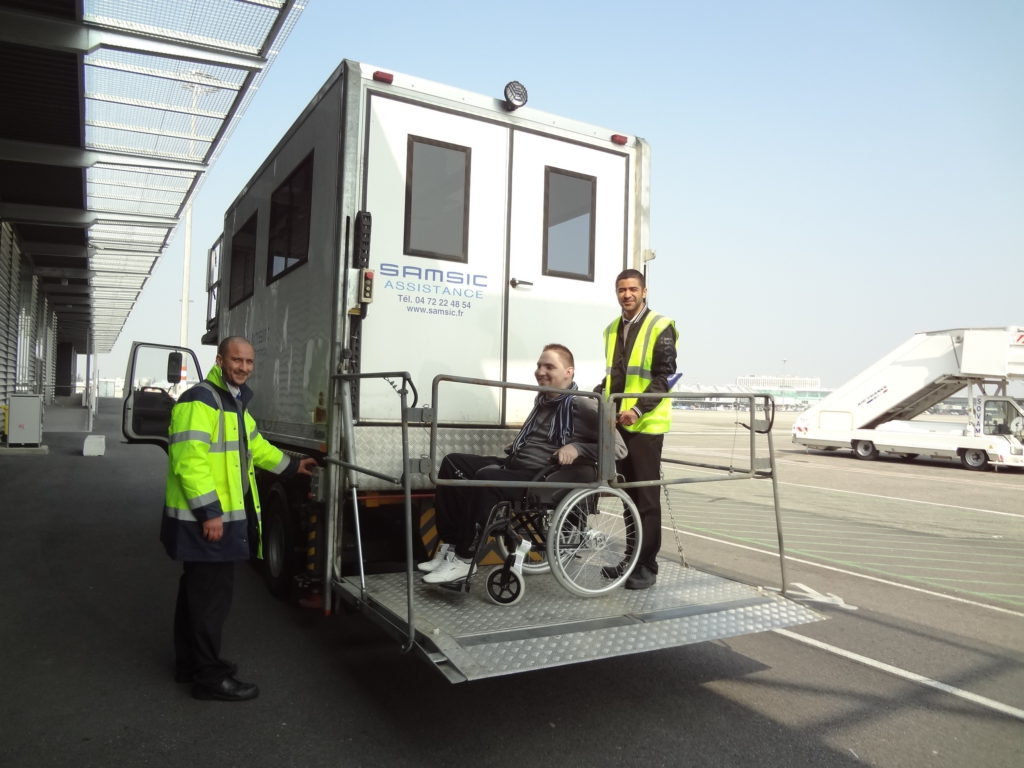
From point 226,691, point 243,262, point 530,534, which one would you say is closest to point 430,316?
point 530,534

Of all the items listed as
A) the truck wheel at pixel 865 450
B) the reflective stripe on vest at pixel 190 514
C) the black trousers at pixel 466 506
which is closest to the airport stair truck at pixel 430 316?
the black trousers at pixel 466 506

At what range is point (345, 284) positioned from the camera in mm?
4535

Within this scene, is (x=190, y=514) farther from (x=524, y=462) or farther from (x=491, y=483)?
(x=524, y=462)

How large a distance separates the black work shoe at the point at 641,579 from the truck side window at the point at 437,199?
7.59ft

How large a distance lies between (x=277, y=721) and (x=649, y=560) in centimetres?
231

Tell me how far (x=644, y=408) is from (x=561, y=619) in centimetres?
148

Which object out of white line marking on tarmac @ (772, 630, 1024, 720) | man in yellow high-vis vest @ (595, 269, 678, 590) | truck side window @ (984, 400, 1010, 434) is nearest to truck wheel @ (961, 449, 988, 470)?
truck side window @ (984, 400, 1010, 434)

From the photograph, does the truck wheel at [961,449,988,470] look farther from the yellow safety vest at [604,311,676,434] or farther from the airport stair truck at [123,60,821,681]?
the yellow safety vest at [604,311,676,434]

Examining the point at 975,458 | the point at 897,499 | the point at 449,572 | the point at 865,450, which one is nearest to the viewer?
the point at 449,572

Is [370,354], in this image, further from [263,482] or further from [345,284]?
[263,482]

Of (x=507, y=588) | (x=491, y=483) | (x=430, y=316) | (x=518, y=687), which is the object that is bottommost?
(x=518, y=687)

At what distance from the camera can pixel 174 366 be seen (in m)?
7.10

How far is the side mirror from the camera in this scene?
6.94 metres

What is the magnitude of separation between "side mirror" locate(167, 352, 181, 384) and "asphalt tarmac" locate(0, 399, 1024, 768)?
1.70 meters
